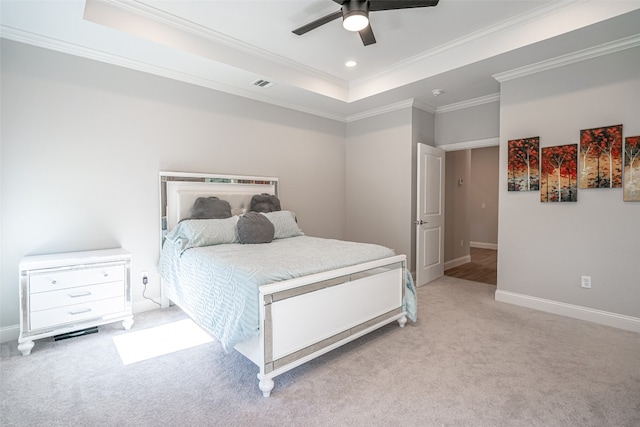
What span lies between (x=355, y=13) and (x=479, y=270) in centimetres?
457

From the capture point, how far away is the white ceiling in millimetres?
2539

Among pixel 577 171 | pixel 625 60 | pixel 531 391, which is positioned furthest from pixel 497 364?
pixel 625 60

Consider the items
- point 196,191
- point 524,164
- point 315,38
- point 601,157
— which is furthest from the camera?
point 196,191

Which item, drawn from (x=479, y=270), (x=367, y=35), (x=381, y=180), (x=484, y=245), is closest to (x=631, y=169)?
(x=367, y=35)

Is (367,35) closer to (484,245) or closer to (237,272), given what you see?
(237,272)

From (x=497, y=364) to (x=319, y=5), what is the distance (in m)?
3.17

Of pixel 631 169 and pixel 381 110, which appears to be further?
pixel 381 110

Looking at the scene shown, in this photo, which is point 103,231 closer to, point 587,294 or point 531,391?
point 531,391

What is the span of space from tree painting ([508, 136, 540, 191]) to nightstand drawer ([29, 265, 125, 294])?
13.5ft

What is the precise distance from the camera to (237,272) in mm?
2082

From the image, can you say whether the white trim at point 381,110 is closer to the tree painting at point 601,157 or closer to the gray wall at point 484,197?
the tree painting at point 601,157

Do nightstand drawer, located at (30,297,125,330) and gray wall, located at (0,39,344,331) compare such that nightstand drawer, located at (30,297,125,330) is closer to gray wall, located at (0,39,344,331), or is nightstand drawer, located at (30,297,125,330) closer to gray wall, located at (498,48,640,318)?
gray wall, located at (0,39,344,331)

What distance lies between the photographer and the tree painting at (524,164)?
3.35 meters

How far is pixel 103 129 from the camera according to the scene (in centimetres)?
304
